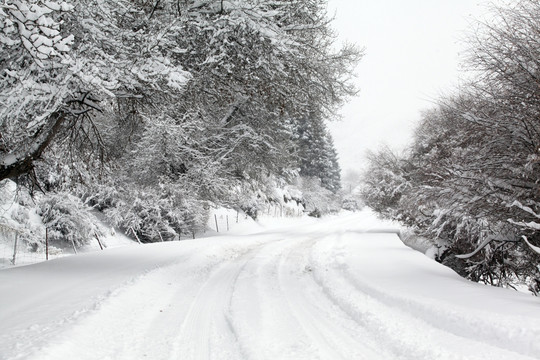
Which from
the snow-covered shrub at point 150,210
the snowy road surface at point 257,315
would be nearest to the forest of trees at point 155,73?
the snowy road surface at point 257,315

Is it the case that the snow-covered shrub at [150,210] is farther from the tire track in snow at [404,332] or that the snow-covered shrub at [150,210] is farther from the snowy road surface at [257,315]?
the tire track in snow at [404,332]

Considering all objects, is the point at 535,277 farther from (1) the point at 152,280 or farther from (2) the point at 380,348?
(1) the point at 152,280

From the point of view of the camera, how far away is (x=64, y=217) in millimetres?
15539

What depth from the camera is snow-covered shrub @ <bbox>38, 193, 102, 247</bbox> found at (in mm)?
15484

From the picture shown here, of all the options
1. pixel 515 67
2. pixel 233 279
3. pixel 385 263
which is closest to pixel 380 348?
pixel 233 279

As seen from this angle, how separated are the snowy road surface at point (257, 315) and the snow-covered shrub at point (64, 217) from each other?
24.5 ft

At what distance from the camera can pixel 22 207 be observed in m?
14.2

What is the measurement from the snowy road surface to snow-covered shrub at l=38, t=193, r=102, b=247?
7470 mm

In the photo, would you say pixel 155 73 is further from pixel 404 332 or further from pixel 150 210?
pixel 150 210

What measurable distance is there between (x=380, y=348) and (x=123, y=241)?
1754 cm

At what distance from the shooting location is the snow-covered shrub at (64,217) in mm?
15484

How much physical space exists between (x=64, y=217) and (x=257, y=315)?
13056 millimetres

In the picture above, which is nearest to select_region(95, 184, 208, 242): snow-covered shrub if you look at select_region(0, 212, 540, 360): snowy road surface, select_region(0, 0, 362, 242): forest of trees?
select_region(0, 0, 362, 242): forest of trees

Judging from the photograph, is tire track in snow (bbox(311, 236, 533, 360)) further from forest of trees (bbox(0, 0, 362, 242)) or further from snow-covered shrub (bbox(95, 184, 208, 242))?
snow-covered shrub (bbox(95, 184, 208, 242))
